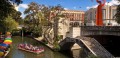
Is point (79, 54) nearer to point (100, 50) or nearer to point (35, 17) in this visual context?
point (100, 50)

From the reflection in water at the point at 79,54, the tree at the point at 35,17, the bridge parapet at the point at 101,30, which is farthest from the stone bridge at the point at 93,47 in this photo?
the tree at the point at 35,17

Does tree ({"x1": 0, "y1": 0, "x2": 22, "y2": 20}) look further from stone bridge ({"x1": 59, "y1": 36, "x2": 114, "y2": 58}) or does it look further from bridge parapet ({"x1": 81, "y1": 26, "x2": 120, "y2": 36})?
bridge parapet ({"x1": 81, "y1": 26, "x2": 120, "y2": 36})

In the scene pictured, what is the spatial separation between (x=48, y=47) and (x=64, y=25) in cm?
557

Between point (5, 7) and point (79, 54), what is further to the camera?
point (79, 54)

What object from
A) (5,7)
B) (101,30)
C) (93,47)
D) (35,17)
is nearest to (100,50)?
(93,47)

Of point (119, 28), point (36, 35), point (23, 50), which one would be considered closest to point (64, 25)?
point (23, 50)

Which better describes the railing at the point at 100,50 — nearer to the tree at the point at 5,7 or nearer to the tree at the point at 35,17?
the tree at the point at 5,7

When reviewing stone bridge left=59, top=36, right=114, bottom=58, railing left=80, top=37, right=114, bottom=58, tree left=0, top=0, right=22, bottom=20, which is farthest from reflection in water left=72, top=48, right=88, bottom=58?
tree left=0, top=0, right=22, bottom=20

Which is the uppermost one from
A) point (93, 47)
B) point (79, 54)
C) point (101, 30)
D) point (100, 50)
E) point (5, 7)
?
point (5, 7)

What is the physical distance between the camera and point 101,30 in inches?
1368

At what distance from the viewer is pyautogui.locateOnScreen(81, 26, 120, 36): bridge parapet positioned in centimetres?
3262

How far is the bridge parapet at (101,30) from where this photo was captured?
3262 cm

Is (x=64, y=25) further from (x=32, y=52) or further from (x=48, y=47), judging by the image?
(x=32, y=52)

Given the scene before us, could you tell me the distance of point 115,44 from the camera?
1982 inches
